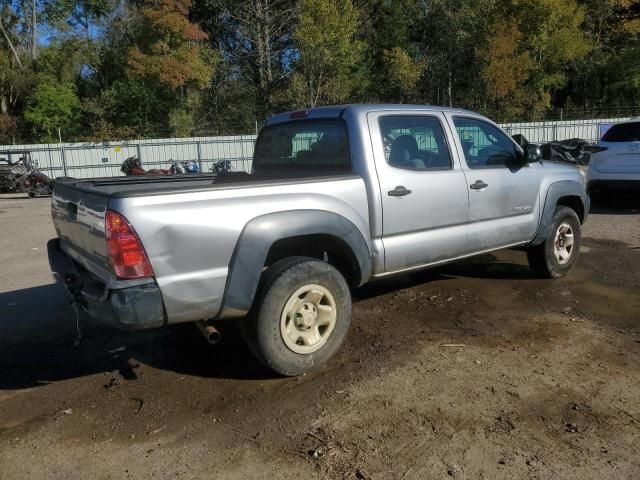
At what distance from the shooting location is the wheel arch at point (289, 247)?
3553 mm

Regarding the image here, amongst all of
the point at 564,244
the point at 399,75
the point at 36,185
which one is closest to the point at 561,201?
the point at 564,244

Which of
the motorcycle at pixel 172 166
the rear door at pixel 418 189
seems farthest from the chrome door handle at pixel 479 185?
the motorcycle at pixel 172 166

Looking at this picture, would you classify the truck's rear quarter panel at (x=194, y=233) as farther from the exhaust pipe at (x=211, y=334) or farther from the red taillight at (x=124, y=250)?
the exhaust pipe at (x=211, y=334)

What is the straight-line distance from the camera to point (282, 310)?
375 centimetres

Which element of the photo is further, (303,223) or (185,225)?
(303,223)

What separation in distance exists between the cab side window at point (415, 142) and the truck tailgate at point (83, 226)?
220cm

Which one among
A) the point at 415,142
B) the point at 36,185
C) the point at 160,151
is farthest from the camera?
the point at 160,151

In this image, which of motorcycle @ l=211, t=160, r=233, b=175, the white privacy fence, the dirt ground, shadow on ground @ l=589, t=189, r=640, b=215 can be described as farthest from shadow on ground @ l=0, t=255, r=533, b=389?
the white privacy fence

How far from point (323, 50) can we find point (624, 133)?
2648 centimetres

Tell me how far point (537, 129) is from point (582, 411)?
26.0 metres

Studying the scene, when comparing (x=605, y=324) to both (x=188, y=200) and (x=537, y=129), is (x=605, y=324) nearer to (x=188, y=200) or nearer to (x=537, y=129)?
(x=188, y=200)

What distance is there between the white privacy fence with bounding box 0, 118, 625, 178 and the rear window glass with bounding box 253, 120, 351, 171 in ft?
67.6

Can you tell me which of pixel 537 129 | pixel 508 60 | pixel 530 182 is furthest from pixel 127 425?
pixel 508 60

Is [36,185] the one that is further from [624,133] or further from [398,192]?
[398,192]
